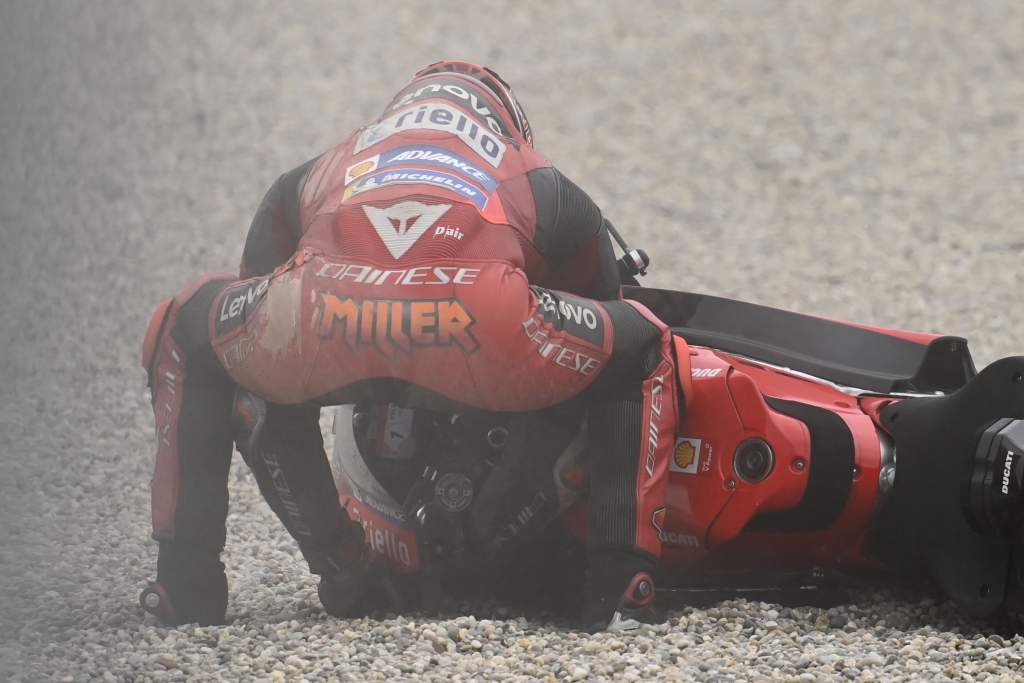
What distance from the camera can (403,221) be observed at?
3633mm

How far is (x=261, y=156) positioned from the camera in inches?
443

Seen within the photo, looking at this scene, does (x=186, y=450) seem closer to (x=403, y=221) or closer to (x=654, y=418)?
(x=403, y=221)

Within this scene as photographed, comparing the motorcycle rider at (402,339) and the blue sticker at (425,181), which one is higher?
the blue sticker at (425,181)

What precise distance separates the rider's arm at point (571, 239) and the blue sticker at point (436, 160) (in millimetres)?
142

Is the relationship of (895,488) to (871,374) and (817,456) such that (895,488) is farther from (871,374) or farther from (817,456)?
(871,374)

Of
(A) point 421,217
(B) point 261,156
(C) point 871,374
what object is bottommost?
(C) point 871,374

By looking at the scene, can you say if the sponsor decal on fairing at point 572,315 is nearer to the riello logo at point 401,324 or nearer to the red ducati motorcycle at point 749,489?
the riello logo at point 401,324

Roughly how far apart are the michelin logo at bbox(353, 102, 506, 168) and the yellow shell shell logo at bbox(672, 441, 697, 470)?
0.93 meters

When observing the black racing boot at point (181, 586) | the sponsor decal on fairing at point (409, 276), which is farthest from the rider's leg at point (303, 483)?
the sponsor decal on fairing at point (409, 276)

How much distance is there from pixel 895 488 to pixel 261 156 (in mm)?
7917

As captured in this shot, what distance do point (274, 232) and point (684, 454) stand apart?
128 cm

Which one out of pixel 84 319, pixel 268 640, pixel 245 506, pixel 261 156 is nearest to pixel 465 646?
pixel 268 640

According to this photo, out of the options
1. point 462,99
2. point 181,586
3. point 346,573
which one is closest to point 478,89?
point 462,99

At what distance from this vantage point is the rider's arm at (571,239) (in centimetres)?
385
